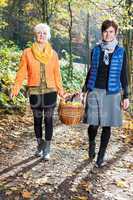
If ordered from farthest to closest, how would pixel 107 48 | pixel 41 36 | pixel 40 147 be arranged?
pixel 40 147 < pixel 41 36 < pixel 107 48

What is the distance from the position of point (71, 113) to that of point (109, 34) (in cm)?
123

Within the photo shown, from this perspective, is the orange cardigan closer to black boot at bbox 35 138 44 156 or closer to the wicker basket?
the wicker basket

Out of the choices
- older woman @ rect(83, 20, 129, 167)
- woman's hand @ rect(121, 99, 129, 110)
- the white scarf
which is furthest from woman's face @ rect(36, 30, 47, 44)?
woman's hand @ rect(121, 99, 129, 110)

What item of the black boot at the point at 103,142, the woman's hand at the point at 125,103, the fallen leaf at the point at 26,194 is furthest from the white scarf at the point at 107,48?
the fallen leaf at the point at 26,194

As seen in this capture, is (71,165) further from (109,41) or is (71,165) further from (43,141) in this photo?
(109,41)

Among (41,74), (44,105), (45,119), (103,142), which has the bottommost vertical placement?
(103,142)

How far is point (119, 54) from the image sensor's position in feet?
19.4

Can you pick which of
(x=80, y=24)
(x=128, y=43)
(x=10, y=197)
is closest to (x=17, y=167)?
(x=10, y=197)

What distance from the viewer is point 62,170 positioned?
6105 mm

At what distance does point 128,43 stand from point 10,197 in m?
8.98

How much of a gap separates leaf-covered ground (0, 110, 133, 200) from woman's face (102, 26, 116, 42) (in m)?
1.87

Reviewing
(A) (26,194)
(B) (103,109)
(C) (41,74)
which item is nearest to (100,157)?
(B) (103,109)

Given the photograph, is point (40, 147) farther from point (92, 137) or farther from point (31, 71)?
point (31, 71)

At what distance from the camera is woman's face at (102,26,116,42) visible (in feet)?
19.0
